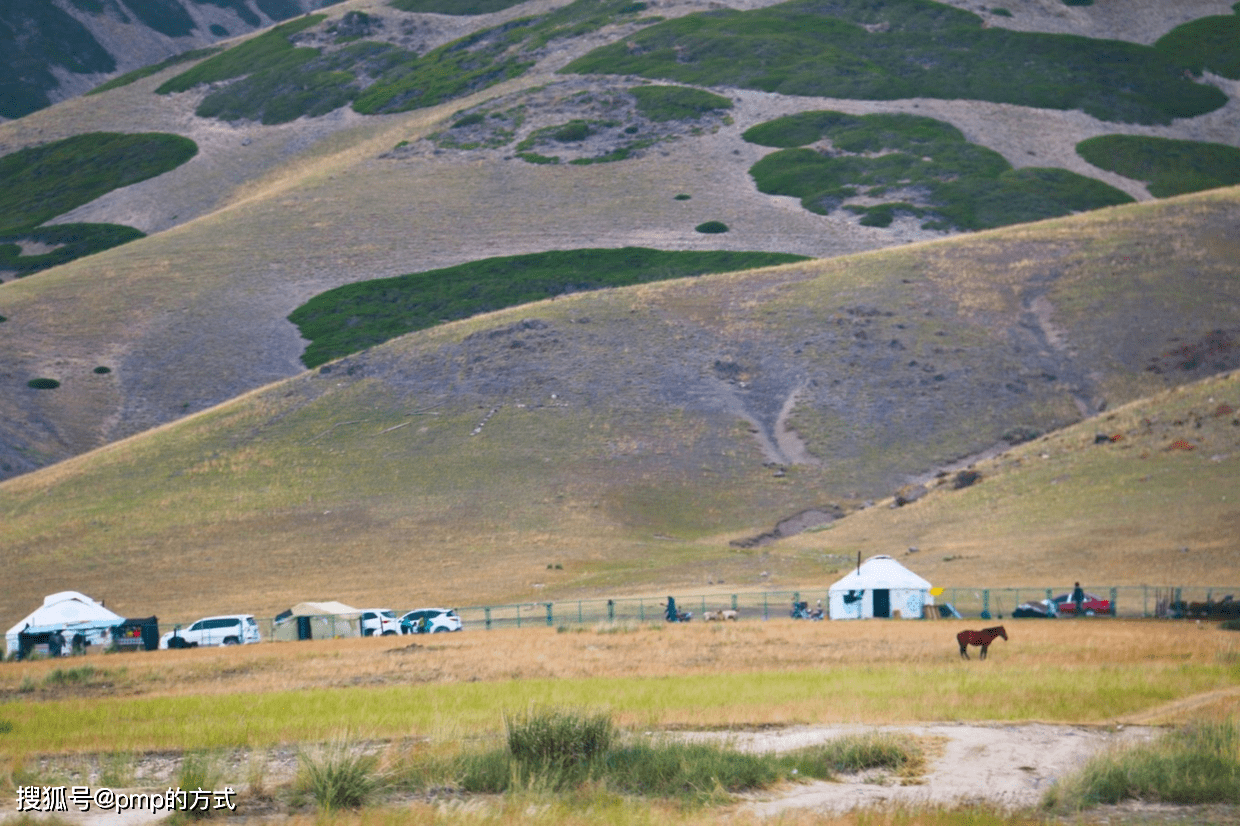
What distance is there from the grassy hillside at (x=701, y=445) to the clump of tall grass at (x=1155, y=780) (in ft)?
104

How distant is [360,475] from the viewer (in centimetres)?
7144

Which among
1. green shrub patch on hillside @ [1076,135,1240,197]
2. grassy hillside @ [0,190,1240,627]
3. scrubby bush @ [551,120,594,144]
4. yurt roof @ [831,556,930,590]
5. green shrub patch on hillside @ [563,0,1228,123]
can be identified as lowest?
yurt roof @ [831,556,930,590]

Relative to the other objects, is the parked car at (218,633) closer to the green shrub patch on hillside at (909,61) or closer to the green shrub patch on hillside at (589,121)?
the green shrub patch on hillside at (589,121)

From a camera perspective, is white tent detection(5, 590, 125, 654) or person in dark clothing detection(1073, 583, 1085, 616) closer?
person in dark clothing detection(1073, 583, 1085, 616)

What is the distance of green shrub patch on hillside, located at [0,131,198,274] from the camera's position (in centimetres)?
14562

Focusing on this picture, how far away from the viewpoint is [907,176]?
13712 centimetres

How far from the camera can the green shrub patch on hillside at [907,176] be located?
12825cm

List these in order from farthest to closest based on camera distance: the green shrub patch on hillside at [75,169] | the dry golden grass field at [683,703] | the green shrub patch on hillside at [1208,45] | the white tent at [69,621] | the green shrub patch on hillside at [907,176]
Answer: the green shrub patch on hillside at [1208,45] < the green shrub patch on hillside at [75,169] < the green shrub patch on hillside at [907,176] < the white tent at [69,621] < the dry golden grass field at [683,703]

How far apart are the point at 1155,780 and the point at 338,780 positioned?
9.70m

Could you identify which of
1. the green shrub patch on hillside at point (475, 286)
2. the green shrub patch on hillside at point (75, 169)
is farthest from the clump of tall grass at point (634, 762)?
the green shrub patch on hillside at point (75, 169)

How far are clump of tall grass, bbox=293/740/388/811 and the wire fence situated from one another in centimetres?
2697

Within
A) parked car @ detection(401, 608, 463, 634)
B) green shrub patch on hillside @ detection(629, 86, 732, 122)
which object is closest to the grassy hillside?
parked car @ detection(401, 608, 463, 634)

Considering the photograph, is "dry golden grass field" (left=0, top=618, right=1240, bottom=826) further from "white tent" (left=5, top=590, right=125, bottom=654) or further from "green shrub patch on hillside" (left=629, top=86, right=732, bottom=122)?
"green shrub patch on hillside" (left=629, top=86, right=732, bottom=122)

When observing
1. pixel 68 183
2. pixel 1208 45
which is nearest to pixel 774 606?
pixel 68 183
